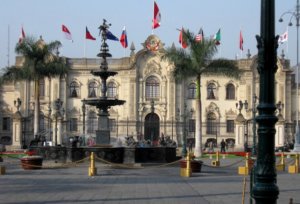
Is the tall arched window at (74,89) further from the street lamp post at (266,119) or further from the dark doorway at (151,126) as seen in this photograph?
the street lamp post at (266,119)

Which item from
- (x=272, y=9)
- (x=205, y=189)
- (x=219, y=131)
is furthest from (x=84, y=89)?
(x=272, y=9)

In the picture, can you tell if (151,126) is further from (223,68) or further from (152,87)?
(223,68)

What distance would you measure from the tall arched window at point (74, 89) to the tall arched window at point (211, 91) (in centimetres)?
1423

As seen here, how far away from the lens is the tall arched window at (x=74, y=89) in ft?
229

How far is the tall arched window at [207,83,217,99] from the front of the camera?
230 feet

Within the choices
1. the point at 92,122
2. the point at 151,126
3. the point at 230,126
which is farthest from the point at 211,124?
the point at 92,122

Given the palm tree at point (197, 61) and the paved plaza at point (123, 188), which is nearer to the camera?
A: the paved plaza at point (123, 188)

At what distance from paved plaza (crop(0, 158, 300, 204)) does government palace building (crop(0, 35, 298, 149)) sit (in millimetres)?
41365

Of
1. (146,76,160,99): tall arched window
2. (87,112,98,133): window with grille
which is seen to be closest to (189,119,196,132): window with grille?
(146,76,160,99): tall arched window

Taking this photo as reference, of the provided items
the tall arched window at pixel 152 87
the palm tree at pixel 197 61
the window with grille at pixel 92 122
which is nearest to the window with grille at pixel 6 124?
the window with grille at pixel 92 122

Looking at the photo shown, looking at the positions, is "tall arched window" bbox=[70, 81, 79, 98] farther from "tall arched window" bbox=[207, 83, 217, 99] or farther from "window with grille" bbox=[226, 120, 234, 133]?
"window with grille" bbox=[226, 120, 234, 133]

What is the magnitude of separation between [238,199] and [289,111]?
5467 cm

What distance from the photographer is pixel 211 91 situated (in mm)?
70188

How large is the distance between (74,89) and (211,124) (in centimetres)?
1530
